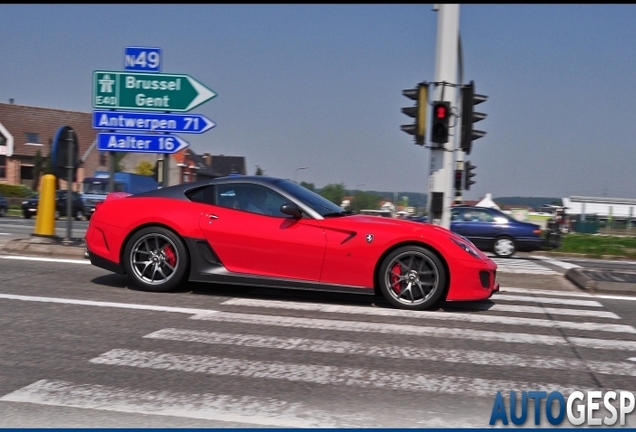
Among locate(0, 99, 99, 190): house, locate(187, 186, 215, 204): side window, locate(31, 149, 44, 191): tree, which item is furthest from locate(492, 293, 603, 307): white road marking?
locate(31, 149, 44, 191): tree

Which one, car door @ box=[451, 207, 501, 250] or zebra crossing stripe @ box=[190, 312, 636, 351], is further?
car door @ box=[451, 207, 501, 250]

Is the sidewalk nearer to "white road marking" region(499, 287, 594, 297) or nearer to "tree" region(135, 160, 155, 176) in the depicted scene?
"white road marking" region(499, 287, 594, 297)

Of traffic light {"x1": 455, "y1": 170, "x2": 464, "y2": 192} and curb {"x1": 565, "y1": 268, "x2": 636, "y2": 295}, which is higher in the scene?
traffic light {"x1": 455, "y1": 170, "x2": 464, "y2": 192}

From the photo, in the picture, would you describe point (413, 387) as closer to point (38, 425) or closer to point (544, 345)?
point (544, 345)

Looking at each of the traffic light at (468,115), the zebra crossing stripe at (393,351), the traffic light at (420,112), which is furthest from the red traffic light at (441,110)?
the zebra crossing stripe at (393,351)

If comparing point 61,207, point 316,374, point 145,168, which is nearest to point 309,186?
point 316,374

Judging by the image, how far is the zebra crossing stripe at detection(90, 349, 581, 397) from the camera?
193 inches

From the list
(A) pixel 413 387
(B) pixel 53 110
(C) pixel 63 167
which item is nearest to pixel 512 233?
(C) pixel 63 167

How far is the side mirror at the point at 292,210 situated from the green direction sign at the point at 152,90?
17.4 feet

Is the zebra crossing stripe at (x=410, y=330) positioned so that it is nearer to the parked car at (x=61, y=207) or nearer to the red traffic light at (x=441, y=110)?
the red traffic light at (x=441, y=110)

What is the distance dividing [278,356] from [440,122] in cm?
666

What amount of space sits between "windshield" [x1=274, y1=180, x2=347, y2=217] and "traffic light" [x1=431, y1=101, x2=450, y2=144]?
11.1ft

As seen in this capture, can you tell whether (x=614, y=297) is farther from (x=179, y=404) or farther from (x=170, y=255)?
(x=179, y=404)

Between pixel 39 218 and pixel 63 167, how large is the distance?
3.02ft
